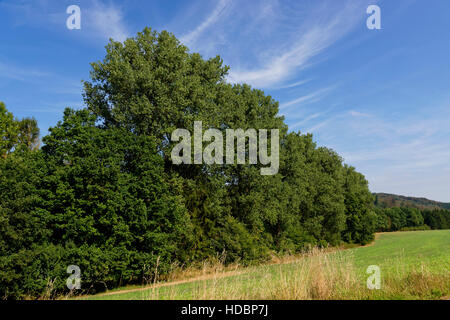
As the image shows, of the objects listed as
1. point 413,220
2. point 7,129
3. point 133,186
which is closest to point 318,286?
point 133,186

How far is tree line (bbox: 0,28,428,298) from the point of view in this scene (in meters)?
16.7

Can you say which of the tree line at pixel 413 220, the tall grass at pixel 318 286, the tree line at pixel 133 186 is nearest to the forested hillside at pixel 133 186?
the tree line at pixel 133 186

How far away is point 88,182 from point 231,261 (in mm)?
14084

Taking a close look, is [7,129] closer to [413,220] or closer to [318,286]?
[318,286]

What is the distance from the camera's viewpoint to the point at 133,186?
67.5 ft

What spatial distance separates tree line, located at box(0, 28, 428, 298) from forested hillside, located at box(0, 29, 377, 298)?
81 millimetres

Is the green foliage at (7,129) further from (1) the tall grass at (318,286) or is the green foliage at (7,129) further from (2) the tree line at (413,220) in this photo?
(2) the tree line at (413,220)

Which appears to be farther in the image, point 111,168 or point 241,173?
point 241,173

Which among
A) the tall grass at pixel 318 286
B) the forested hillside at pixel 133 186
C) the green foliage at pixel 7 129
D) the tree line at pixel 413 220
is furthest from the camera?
the tree line at pixel 413 220

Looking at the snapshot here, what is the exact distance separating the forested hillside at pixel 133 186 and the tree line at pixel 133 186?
0.27 feet

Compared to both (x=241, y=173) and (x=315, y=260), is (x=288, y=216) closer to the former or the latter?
(x=241, y=173)

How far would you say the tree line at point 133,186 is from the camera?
1670 centimetres

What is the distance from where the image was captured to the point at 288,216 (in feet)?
112

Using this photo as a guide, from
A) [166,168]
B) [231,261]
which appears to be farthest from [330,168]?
[166,168]
